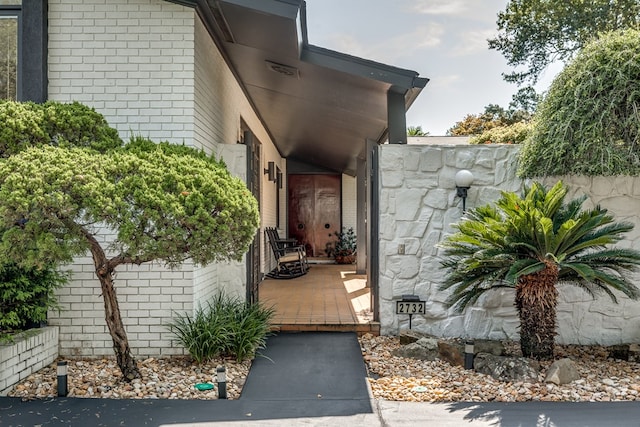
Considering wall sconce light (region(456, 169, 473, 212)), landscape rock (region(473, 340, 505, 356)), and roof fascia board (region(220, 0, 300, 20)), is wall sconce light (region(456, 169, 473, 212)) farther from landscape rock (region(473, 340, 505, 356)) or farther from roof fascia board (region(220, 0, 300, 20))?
roof fascia board (region(220, 0, 300, 20))

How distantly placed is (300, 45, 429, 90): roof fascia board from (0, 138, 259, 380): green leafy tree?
6.49 feet

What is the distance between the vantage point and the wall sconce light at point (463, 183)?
4.87 meters

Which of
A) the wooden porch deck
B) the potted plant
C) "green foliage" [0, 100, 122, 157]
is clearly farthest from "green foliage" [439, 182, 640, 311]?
the potted plant

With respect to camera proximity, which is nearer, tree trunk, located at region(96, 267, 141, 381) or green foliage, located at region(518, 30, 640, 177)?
tree trunk, located at region(96, 267, 141, 381)

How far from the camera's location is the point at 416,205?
5055 millimetres

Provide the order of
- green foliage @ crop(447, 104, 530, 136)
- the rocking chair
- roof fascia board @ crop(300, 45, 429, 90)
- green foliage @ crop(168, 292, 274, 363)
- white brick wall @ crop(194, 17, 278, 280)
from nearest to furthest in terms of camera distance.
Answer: green foliage @ crop(168, 292, 274, 363), white brick wall @ crop(194, 17, 278, 280), roof fascia board @ crop(300, 45, 429, 90), the rocking chair, green foliage @ crop(447, 104, 530, 136)

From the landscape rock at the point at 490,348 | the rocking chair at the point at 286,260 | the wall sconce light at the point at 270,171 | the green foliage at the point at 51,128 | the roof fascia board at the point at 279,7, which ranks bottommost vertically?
the landscape rock at the point at 490,348

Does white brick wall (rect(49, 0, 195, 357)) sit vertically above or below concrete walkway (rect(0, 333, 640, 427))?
above

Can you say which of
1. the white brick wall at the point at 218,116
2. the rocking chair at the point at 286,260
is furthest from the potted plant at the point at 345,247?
the white brick wall at the point at 218,116

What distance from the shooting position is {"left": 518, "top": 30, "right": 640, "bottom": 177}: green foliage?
4191 mm

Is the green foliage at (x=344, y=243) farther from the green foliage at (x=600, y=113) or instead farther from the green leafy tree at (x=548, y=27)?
the green foliage at (x=600, y=113)

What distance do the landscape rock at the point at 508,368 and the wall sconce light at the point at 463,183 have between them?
64.3 inches

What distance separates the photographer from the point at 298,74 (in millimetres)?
5293

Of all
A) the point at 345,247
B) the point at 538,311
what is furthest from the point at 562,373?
the point at 345,247
